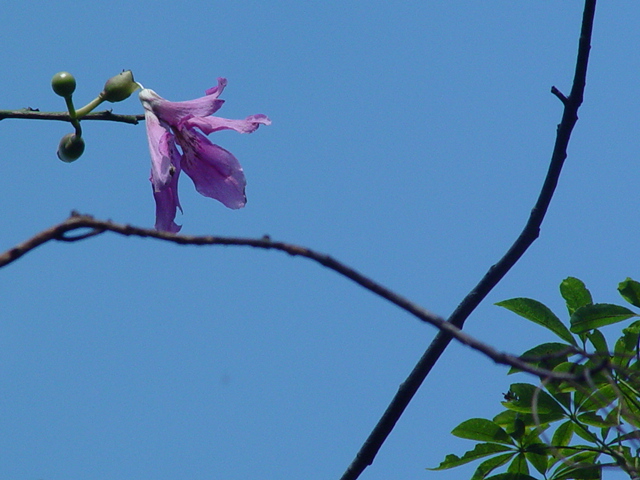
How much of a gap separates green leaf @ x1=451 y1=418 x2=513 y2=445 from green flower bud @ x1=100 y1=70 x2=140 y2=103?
1.40m

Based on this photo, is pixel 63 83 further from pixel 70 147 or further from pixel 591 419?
pixel 591 419

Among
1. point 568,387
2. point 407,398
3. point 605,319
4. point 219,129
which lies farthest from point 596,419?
point 219,129

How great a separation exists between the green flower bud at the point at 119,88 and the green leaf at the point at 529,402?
1435 millimetres

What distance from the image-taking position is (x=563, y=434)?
241 centimetres

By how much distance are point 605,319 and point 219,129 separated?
4.62 ft

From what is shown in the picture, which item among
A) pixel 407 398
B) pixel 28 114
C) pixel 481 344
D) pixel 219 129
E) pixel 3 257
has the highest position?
pixel 219 129

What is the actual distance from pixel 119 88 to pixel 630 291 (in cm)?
161

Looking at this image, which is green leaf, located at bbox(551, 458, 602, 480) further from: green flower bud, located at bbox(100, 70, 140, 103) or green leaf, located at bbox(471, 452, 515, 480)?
green flower bud, located at bbox(100, 70, 140, 103)

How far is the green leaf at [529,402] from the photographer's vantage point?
2330mm

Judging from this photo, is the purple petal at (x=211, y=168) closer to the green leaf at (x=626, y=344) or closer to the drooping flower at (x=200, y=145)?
the drooping flower at (x=200, y=145)

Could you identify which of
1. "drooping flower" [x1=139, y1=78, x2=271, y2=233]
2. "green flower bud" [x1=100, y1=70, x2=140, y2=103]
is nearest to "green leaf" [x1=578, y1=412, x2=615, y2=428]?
"drooping flower" [x1=139, y1=78, x2=271, y2=233]

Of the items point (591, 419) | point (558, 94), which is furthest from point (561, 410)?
point (558, 94)

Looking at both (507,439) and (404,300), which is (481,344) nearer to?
(404,300)

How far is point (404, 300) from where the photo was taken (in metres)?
0.92
